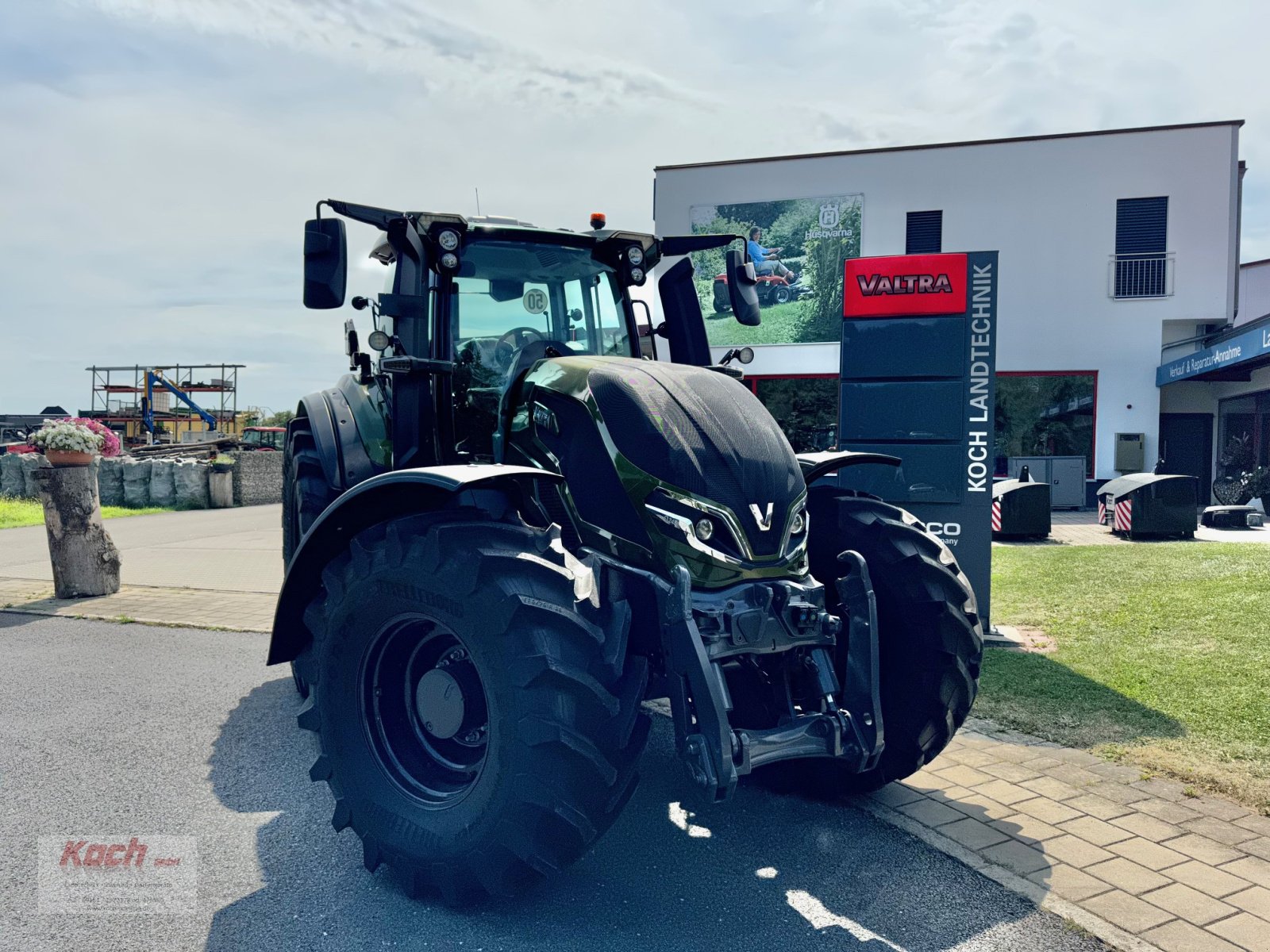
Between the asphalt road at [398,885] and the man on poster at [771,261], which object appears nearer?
the asphalt road at [398,885]

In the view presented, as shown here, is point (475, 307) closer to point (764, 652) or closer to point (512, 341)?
point (512, 341)

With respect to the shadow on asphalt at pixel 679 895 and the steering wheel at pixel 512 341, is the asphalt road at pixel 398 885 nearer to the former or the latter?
the shadow on asphalt at pixel 679 895

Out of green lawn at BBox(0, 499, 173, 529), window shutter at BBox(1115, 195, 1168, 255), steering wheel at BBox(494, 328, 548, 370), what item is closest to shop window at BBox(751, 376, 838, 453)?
window shutter at BBox(1115, 195, 1168, 255)

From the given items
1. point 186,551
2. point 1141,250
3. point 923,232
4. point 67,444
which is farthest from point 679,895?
point 1141,250

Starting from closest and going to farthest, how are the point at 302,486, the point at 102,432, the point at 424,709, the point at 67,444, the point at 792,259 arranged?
1. the point at 424,709
2. the point at 302,486
3. the point at 67,444
4. the point at 102,432
5. the point at 792,259

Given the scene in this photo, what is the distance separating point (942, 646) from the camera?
3.67m

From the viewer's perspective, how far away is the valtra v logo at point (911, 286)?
7582 millimetres

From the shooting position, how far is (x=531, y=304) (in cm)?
475

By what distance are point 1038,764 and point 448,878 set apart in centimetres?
297

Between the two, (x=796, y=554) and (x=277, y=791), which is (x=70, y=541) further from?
(x=796, y=554)

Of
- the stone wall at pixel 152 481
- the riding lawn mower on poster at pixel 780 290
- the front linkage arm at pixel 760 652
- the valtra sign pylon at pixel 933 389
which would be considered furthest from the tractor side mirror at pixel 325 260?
the riding lawn mower on poster at pixel 780 290

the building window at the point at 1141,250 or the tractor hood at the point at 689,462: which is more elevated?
the building window at the point at 1141,250

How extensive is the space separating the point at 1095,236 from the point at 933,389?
18556mm

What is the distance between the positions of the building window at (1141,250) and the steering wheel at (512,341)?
2247 cm
